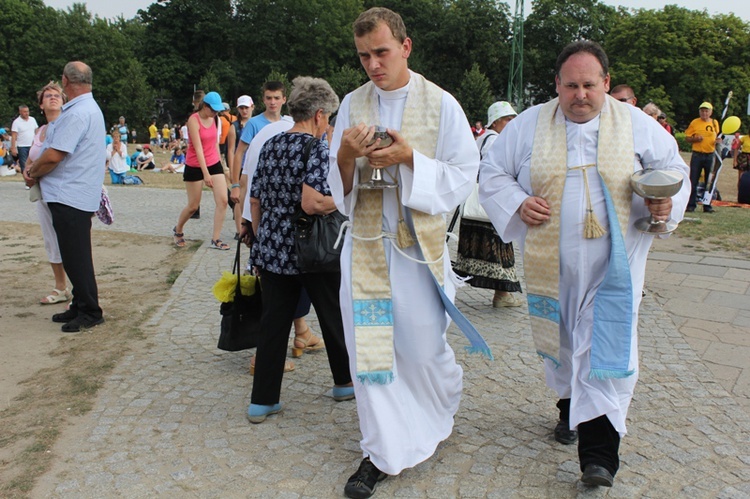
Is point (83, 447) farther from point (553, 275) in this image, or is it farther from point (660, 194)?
point (660, 194)

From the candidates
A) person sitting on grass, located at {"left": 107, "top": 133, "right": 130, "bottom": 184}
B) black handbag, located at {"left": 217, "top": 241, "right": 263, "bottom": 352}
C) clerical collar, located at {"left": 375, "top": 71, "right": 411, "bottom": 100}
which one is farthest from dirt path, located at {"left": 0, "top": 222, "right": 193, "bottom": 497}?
person sitting on grass, located at {"left": 107, "top": 133, "right": 130, "bottom": 184}

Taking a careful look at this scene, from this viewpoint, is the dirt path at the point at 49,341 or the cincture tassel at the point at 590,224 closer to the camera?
the cincture tassel at the point at 590,224

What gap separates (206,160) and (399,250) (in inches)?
242

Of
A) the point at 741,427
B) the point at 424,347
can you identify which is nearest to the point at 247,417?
the point at 424,347

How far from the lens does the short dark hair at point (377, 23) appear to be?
10.6 feet

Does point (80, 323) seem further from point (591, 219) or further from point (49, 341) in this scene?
point (591, 219)

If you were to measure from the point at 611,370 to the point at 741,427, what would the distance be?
1.34 meters

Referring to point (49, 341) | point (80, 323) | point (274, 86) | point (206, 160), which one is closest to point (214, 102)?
point (206, 160)

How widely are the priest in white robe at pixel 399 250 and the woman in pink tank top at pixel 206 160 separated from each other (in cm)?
562

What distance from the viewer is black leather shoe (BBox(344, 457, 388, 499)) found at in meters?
3.32

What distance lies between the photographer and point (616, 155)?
331 cm

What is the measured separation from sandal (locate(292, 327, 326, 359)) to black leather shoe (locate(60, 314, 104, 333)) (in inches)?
73.3

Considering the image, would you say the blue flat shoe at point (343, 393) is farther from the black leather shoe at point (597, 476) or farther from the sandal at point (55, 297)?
the sandal at point (55, 297)

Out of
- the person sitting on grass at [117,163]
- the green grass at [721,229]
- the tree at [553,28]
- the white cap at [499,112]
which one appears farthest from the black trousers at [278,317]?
the tree at [553,28]
